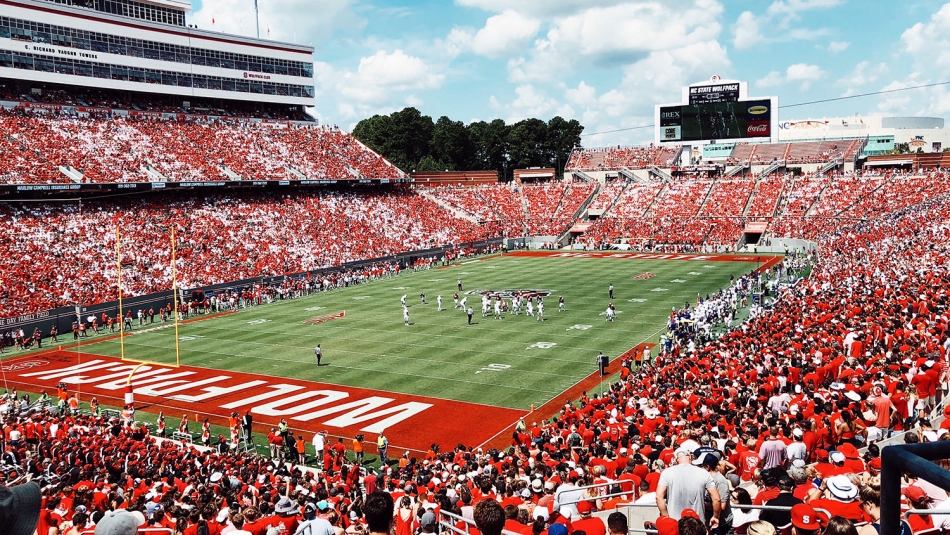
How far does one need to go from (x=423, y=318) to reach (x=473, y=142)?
7879 cm

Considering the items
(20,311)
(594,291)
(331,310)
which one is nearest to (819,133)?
(594,291)

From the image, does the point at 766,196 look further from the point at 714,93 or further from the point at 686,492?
the point at 686,492

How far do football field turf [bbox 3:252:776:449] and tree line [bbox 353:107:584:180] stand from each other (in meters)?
61.6

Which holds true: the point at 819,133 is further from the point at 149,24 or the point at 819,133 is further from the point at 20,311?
the point at 20,311

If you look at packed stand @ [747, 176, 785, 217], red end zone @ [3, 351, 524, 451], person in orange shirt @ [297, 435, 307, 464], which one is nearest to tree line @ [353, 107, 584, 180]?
packed stand @ [747, 176, 785, 217]

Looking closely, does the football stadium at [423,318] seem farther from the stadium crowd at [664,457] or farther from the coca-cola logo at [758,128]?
the coca-cola logo at [758,128]

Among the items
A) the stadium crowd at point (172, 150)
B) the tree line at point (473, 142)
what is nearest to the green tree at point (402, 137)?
the tree line at point (473, 142)

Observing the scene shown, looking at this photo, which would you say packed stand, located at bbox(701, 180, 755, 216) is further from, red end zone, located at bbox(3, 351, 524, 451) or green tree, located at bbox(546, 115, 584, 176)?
red end zone, located at bbox(3, 351, 524, 451)

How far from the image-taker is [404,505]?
9086 millimetres

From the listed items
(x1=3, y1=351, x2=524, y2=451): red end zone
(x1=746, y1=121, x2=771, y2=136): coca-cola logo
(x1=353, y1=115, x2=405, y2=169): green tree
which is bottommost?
(x1=3, y1=351, x2=524, y2=451): red end zone

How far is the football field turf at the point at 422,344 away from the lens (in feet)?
73.5

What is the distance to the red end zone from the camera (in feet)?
64.7

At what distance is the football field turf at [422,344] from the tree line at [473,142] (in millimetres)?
61608

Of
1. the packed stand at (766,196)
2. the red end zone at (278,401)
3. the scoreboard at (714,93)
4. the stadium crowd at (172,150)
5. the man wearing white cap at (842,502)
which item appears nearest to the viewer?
the man wearing white cap at (842,502)
